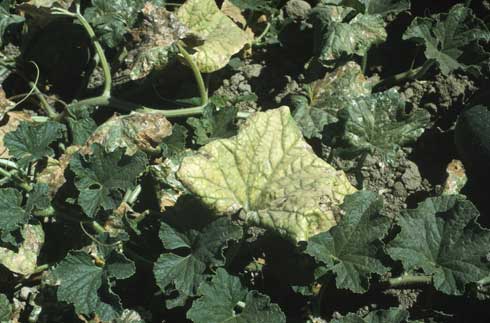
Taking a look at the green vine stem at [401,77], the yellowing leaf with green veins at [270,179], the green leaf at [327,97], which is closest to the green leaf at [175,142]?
the yellowing leaf with green veins at [270,179]

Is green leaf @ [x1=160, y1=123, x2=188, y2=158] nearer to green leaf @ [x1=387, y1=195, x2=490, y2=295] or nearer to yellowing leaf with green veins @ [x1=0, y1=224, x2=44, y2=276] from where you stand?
yellowing leaf with green veins @ [x1=0, y1=224, x2=44, y2=276]

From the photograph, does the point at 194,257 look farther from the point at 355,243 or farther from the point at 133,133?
the point at 133,133

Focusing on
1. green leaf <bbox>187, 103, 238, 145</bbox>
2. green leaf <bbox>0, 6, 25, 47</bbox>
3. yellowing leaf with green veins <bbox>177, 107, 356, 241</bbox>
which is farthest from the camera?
green leaf <bbox>0, 6, 25, 47</bbox>

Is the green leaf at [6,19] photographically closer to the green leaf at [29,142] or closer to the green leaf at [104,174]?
the green leaf at [29,142]

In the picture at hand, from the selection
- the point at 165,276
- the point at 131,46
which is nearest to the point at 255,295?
the point at 165,276

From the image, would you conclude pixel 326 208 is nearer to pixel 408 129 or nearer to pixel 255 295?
pixel 255 295

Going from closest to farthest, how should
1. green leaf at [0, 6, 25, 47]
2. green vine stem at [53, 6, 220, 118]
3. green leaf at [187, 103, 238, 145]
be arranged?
green leaf at [187, 103, 238, 145] < green vine stem at [53, 6, 220, 118] < green leaf at [0, 6, 25, 47]

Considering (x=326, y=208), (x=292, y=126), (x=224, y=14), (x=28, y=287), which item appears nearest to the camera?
(x=326, y=208)

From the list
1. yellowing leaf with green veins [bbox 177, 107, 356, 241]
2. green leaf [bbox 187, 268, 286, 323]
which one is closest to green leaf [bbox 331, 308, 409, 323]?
green leaf [bbox 187, 268, 286, 323]
